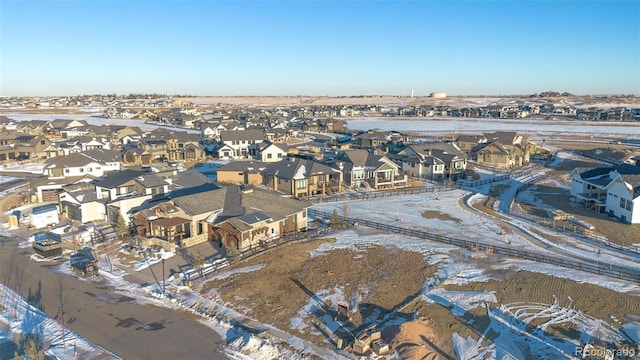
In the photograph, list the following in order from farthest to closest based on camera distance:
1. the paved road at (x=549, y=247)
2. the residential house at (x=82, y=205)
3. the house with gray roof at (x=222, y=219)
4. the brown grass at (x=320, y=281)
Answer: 1. the residential house at (x=82, y=205)
2. the house with gray roof at (x=222, y=219)
3. the paved road at (x=549, y=247)
4. the brown grass at (x=320, y=281)

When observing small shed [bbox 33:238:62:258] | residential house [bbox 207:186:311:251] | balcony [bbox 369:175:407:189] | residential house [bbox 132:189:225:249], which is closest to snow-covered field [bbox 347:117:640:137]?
balcony [bbox 369:175:407:189]

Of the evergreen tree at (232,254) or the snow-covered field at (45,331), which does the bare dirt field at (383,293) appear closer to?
the evergreen tree at (232,254)

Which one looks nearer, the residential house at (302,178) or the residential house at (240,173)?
the residential house at (302,178)

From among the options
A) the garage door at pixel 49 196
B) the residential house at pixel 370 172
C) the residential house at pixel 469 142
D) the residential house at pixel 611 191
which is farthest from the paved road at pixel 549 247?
the garage door at pixel 49 196

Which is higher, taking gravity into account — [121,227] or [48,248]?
[121,227]

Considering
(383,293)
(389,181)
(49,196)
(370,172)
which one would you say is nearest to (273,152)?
(370,172)

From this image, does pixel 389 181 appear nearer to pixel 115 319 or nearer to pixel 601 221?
pixel 601 221
